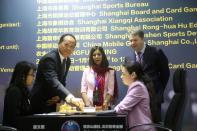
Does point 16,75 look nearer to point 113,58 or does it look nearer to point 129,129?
point 129,129

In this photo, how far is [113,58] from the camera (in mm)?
5188

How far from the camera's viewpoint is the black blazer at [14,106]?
131 inches

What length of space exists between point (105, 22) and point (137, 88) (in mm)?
1954

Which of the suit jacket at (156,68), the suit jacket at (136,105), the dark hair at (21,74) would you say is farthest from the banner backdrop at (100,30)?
the dark hair at (21,74)

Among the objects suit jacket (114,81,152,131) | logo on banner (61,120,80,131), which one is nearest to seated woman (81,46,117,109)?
suit jacket (114,81,152,131)

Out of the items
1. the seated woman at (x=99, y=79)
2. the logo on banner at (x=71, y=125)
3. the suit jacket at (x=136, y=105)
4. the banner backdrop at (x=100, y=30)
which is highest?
the banner backdrop at (x=100, y=30)

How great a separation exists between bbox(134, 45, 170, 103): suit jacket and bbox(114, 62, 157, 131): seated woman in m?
0.80

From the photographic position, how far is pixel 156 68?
453 centimetres

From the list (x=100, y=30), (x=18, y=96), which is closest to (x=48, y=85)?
(x=18, y=96)

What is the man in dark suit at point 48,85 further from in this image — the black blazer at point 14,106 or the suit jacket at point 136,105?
the suit jacket at point 136,105

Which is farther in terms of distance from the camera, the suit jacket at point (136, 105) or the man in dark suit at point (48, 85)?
the man in dark suit at point (48, 85)

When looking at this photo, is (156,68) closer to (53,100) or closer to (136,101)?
(136,101)

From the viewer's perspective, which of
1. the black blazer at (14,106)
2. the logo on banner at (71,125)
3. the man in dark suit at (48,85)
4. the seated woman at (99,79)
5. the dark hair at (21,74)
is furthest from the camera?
the seated woman at (99,79)

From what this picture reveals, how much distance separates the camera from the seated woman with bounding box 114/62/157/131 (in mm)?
3436
